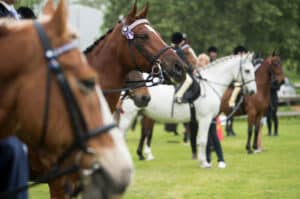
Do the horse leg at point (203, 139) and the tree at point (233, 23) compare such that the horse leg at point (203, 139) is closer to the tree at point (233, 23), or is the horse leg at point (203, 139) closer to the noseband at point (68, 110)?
the noseband at point (68, 110)

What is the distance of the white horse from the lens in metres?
15.6

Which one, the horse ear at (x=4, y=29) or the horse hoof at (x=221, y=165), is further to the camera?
the horse hoof at (x=221, y=165)

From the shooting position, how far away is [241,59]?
674 inches

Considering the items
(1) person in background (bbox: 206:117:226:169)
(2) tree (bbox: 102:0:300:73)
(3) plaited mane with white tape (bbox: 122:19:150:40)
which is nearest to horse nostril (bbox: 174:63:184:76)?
(3) plaited mane with white tape (bbox: 122:19:150:40)

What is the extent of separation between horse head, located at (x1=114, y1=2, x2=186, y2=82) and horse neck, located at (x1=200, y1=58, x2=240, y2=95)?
629cm

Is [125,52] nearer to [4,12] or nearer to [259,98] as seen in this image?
[4,12]

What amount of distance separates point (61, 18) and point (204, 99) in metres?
12.3

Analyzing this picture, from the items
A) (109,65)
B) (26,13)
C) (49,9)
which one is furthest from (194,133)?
(49,9)

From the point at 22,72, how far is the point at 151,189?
8.47 meters

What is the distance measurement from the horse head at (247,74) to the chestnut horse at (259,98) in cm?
166

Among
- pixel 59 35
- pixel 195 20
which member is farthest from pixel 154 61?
pixel 195 20

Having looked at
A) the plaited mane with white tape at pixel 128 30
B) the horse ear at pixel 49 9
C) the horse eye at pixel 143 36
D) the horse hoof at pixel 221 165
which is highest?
the horse ear at pixel 49 9

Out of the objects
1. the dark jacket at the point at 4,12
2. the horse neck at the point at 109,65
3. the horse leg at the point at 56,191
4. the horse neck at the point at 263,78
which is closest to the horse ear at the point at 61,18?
the dark jacket at the point at 4,12

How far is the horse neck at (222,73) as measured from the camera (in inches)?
639
